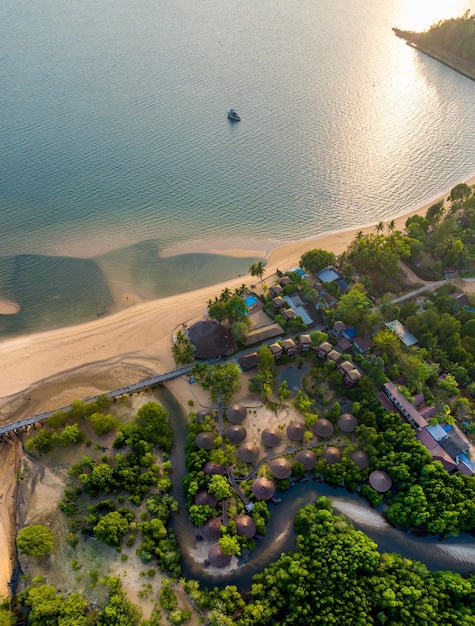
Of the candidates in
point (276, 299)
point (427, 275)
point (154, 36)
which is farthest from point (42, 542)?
point (154, 36)

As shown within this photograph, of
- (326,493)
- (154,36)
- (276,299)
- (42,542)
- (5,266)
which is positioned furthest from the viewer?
(154,36)

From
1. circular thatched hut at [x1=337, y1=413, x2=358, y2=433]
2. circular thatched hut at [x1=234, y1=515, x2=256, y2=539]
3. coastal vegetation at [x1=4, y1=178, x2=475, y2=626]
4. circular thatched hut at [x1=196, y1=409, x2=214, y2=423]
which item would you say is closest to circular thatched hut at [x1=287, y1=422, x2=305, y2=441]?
coastal vegetation at [x1=4, y1=178, x2=475, y2=626]

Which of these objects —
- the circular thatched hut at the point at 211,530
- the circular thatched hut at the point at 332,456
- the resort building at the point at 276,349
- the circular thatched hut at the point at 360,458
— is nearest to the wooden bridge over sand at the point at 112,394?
the resort building at the point at 276,349

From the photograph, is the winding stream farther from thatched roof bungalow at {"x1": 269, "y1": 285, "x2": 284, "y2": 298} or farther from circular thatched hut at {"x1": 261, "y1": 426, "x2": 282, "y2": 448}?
thatched roof bungalow at {"x1": 269, "y1": 285, "x2": 284, "y2": 298}

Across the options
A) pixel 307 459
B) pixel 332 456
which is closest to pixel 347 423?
pixel 332 456

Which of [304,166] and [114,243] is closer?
[114,243]

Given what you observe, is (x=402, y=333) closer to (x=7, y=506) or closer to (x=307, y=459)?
(x=307, y=459)

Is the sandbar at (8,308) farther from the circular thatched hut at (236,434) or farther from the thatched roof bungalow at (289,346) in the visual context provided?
the thatched roof bungalow at (289,346)

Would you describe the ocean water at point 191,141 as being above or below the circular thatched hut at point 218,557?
above

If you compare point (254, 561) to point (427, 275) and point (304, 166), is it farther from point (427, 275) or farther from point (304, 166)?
point (304, 166)
